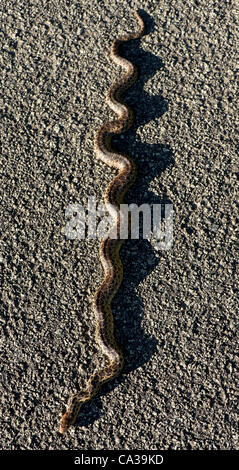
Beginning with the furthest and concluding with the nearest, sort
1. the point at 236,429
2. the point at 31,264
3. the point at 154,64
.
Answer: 1. the point at 154,64
2. the point at 31,264
3. the point at 236,429

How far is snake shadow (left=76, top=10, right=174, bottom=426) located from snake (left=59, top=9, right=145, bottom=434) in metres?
0.06

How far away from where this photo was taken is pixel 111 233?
500cm

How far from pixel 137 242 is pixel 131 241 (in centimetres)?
6

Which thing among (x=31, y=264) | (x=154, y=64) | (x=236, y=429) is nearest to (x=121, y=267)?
(x=31, y=264)

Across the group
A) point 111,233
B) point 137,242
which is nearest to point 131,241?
point 137,242

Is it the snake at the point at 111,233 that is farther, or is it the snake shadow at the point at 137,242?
the snake shadow at the point at 137,242

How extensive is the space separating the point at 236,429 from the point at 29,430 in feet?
5.35

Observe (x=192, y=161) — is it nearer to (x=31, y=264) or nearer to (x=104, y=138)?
(x=104, y=138)

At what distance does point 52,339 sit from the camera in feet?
15.3

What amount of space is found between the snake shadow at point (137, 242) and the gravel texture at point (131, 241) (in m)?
0.01

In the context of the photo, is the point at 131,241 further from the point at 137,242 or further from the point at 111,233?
the point at 111,233

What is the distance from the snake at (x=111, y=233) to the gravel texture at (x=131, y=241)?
84mm

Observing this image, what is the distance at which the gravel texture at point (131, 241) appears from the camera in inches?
169

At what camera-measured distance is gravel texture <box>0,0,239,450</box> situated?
4301mm
